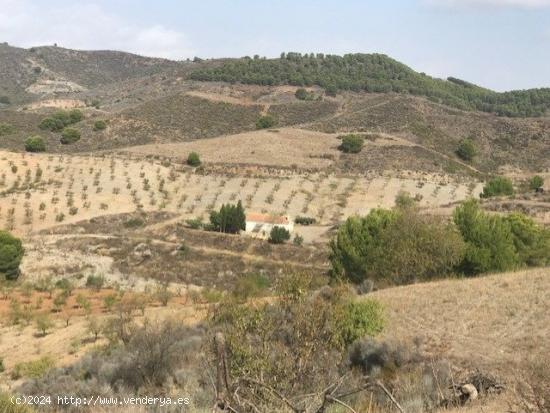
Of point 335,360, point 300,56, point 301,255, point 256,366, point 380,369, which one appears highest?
point 300,56

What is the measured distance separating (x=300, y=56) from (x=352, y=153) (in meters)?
72.5

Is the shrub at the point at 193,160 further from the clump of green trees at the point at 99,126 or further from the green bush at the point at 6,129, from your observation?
the green bush at the point at 6,129

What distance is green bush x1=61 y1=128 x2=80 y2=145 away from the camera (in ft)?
271

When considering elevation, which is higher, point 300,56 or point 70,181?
point 300,56

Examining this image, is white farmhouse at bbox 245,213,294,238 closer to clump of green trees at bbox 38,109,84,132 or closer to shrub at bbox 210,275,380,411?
shrub at bbox 210,275,380,411

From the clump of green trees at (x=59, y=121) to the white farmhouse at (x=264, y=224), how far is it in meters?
54.1

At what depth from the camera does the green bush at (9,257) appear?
107 feet

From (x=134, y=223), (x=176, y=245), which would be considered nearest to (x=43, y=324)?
(x=176, y=245)

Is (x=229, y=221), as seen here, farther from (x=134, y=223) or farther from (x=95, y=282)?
(x=95, y=282)

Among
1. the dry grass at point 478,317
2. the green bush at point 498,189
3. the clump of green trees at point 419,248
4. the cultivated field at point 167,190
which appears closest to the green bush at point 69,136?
the cultivated field at point 167,190

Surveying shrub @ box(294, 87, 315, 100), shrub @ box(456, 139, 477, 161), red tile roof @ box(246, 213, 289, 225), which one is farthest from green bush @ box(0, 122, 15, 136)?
shrub @ box(456, 139, 477, 161)

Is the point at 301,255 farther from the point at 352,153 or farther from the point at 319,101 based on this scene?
the point at 319,101

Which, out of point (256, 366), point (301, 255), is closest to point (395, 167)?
point (301, 255)

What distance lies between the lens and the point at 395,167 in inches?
2795
